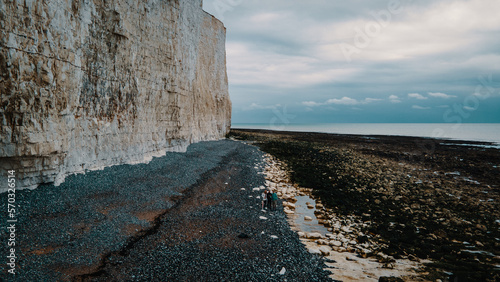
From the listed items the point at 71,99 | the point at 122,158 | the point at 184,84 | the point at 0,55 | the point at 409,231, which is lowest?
the point at 409,231

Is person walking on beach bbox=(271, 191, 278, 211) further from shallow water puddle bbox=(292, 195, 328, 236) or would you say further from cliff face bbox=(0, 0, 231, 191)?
cliff face bbox=(0, 0, 231, 191)

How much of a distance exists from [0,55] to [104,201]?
20.7 feet

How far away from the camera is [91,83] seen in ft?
44.3

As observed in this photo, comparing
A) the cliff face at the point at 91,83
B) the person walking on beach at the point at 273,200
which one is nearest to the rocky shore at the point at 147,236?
the person walking on beach at the point at 273,200

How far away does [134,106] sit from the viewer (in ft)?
56.8

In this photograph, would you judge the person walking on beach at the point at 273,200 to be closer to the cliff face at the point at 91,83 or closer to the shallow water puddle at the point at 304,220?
the shallow water puddle at the point at 304,220

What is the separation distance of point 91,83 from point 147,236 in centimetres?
954

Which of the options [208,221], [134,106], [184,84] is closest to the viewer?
[208,221]

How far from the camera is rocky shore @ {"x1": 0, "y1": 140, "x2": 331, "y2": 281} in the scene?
6.59 m

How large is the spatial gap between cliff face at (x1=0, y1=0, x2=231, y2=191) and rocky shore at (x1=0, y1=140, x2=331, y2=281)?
1514 mm

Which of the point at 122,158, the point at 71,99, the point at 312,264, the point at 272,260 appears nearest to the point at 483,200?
the point at 312,264

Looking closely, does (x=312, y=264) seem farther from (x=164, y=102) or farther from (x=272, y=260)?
(x=164, y=102)

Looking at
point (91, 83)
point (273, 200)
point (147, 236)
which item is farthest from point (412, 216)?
point (91, 83)

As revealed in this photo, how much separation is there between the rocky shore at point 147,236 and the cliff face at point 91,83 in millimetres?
1514
